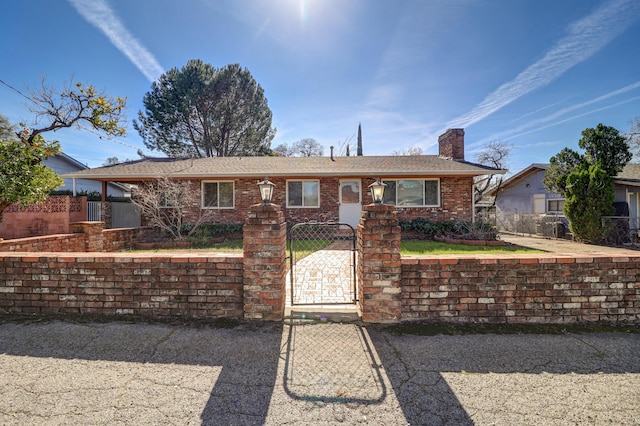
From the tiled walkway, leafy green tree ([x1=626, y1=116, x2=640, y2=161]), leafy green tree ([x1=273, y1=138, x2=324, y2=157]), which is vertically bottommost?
the tiled walkway

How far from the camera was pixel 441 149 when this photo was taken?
47.8ft

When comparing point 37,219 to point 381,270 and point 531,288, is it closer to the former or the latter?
point 381,270

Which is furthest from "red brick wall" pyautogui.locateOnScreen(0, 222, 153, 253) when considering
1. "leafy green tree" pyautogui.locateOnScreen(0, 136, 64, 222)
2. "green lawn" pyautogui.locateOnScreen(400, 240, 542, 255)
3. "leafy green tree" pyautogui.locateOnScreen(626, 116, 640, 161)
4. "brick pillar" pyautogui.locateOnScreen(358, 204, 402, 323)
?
"leafy green tree" pyautogui.locateOnScreen(626, 116, 640, 161)

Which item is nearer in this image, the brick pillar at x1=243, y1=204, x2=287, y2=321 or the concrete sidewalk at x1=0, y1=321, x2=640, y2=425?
the concrete sidewalk at x1=0, y1=321, x2=640, y2=425

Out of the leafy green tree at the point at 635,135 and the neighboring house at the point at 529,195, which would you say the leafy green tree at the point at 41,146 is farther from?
the leafy green tree at the point at 635,135

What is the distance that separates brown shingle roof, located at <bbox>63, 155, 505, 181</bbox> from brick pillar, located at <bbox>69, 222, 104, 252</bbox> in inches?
170

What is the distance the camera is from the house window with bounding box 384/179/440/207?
11539 mm

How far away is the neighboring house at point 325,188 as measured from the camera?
1117 centimetres

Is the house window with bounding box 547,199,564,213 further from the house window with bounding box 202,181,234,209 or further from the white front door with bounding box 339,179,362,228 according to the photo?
the house window with bounding box 202,181,234,209

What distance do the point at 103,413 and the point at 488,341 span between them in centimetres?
328

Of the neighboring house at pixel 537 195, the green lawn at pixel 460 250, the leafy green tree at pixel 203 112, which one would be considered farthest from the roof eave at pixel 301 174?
the leafy green tree at pixel 203 112

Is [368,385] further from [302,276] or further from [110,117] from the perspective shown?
[110,117]

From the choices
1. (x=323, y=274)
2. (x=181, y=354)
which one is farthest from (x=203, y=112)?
(x=181, y=354)

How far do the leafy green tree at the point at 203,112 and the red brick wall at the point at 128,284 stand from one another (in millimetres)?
20494
